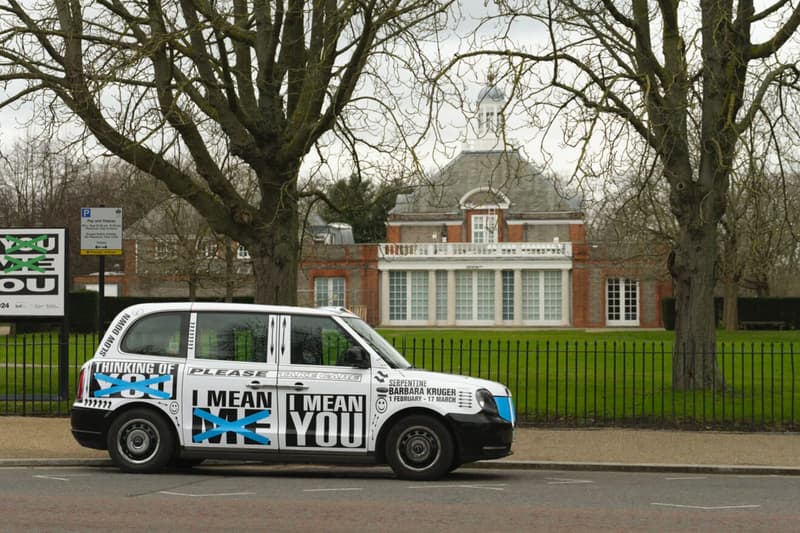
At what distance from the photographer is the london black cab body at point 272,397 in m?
11.6

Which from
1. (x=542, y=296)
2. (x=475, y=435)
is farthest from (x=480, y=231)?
(x=475, y=435)

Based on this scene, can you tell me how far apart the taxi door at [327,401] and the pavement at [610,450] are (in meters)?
2.37

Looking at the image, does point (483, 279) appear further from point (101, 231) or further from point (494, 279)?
point (101, 231)

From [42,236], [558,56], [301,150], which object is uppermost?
[558,56]

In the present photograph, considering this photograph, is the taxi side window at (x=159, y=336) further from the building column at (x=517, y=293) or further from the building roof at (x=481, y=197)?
the building roof at (x=481, y=197)

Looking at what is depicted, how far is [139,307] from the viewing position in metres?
12.2

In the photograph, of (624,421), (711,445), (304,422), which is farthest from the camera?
(624,421)

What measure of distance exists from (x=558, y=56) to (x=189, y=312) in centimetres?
757

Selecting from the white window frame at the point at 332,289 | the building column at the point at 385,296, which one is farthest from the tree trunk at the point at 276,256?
the white window frame at the point at 332,289

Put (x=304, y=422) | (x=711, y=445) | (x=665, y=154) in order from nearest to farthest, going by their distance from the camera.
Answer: (x=304, y=422) < (x=711, y=445) < (x=665, y=154)

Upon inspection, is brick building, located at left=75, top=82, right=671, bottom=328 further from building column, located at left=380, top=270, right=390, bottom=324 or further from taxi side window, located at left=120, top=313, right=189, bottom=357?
taxi side window, located at left=120, top=313, right=189, bottom=357

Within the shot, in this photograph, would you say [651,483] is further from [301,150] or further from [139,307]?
[301,150]

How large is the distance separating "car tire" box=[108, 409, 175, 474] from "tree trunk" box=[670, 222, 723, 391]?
942 centimetres

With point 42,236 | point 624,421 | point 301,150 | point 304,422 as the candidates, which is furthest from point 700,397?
point 42,236
